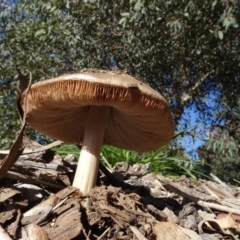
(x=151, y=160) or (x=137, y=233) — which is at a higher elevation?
(x=151, y=160)

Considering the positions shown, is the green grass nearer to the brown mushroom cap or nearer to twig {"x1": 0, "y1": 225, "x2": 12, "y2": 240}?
the brown mushroom cap

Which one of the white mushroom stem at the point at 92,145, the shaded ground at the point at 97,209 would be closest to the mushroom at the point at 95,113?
the white mushroom stem at the point at 92,145

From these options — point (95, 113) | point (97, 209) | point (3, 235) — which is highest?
point (95, 113)

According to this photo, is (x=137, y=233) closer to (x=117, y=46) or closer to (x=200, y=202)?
(x=200, y=202)

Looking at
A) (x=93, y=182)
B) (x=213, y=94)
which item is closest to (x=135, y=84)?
(x=93, y=182)

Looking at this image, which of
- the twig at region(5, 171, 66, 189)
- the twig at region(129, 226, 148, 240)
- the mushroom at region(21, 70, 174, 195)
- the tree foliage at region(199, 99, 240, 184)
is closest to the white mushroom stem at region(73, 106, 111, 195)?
the mushroom at region(21, 70, 174, 195)

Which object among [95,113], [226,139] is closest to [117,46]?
[226,139]
